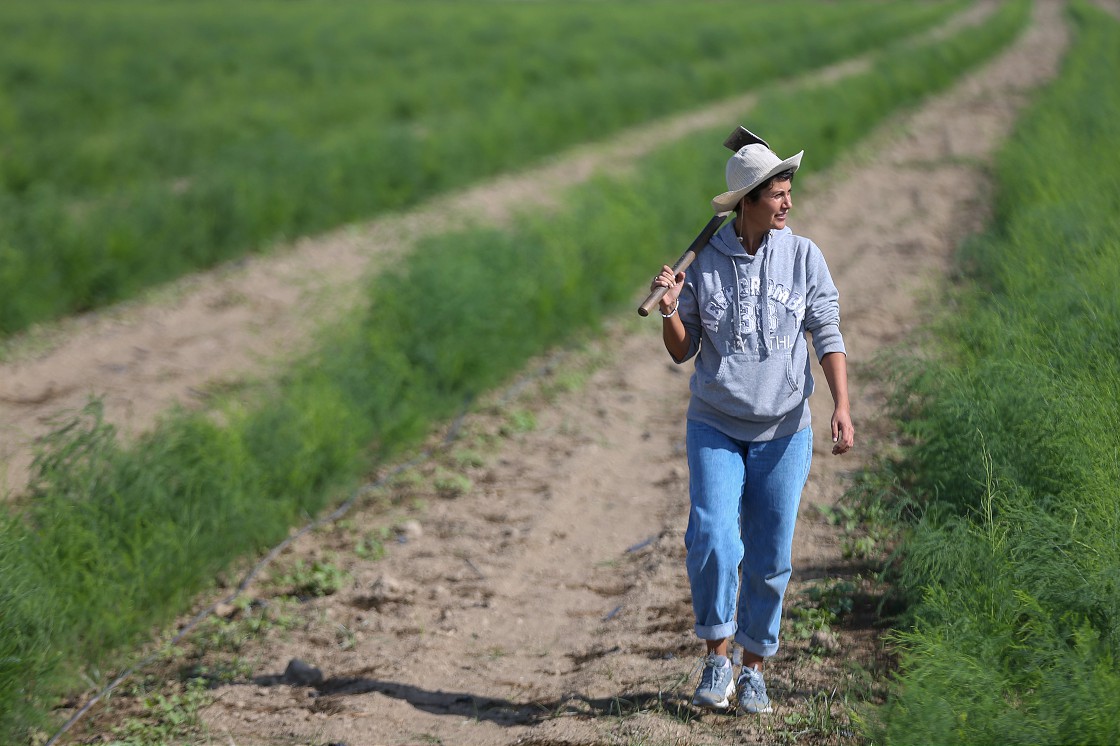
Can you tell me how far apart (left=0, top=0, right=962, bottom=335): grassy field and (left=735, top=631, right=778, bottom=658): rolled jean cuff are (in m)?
6.13

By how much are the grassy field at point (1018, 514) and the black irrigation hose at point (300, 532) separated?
251 cm

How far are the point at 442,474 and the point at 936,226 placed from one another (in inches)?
243

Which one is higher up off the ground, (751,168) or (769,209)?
(751,168)

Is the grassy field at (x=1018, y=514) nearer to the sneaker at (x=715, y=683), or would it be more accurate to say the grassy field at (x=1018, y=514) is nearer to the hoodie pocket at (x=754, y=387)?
the sneaker at (x=715, y=683)

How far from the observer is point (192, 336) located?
790 centimetres

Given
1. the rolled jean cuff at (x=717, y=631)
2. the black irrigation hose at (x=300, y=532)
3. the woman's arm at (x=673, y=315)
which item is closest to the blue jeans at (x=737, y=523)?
the rolled jean cuff at (x=717, y=631)

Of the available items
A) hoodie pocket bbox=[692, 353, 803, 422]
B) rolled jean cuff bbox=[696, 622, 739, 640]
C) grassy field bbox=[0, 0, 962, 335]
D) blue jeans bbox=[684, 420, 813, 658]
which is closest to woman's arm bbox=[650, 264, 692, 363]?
hoodie pocket bbox=[692, 353, 803, 422]

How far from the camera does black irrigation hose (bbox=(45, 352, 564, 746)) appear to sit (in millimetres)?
4004

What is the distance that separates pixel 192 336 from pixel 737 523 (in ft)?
18.3

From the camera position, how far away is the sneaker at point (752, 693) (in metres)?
3.38

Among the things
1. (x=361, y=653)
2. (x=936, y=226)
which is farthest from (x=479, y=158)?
(x=361, y=653)

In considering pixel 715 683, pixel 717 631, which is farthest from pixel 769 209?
pixel 715 683

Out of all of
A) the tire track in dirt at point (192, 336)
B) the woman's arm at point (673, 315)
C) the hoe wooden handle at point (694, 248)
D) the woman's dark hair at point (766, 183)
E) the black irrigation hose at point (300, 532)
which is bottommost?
the black irrigation hose at point (300, 532)

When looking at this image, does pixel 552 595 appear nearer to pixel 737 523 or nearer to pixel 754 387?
pixel 737 523
